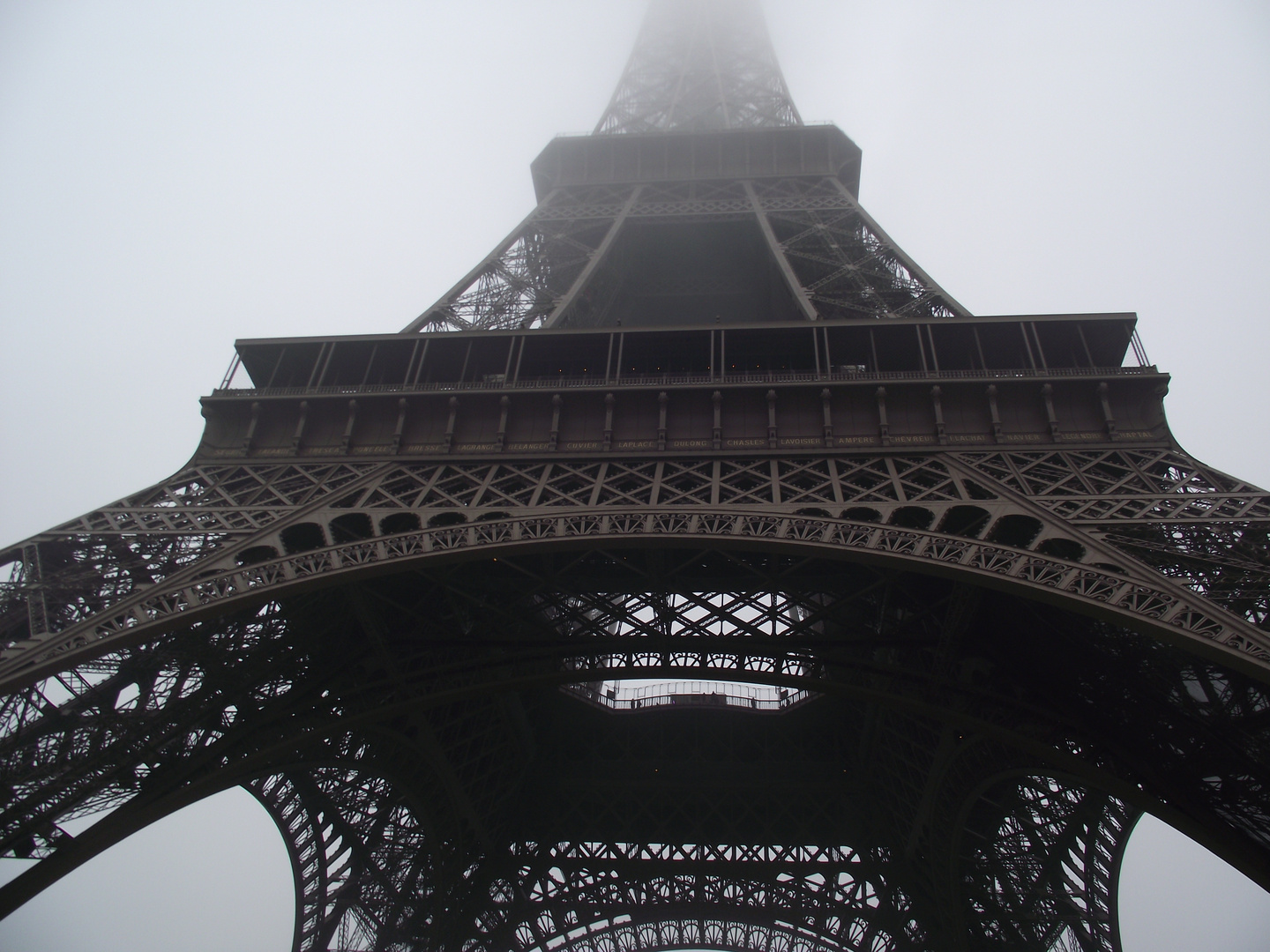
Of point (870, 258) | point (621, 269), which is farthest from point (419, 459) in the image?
A: point (621, 269)

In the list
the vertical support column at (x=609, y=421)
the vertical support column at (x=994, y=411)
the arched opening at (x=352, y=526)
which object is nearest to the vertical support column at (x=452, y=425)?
the arched opening at (x=352, y=526)

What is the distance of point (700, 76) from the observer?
44156 mm

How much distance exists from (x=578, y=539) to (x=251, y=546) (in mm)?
5519

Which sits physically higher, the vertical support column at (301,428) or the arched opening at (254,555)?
the vertical support column at (301,428)

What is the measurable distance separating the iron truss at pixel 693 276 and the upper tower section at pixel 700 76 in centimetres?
474

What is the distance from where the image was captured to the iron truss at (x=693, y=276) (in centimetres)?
2289

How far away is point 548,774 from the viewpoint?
28.8 metres

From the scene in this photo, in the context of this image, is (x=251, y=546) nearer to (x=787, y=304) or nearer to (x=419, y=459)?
(x=419, y=459)

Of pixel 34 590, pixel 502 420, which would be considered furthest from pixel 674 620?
pixel 34 590

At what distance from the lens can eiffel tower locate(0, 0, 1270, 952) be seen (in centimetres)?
1370

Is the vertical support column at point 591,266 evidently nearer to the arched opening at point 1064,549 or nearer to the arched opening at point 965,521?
the arched opening at point 965,521

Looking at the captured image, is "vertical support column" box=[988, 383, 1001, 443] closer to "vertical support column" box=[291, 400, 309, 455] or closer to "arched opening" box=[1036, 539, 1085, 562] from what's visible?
"arched opening" box=[1036, 539, 1085, 562]

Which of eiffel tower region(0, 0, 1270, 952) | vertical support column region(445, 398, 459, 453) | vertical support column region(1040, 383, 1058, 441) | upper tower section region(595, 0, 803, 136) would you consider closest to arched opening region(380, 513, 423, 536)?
eiffel tower region(0, 0, 1270, 952)

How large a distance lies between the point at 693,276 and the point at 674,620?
19.3 m
